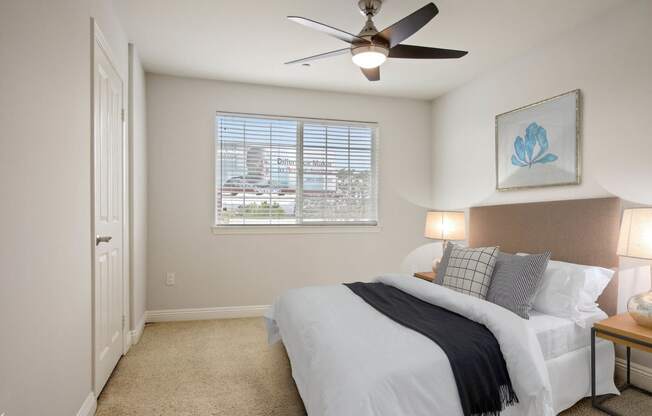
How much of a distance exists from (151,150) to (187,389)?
8.08 feet

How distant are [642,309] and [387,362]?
1.61 meters

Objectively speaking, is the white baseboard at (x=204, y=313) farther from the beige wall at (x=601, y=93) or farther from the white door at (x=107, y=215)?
the beige wall at (x=601, y=93)

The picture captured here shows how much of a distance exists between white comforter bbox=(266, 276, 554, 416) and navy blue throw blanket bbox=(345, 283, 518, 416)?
3 centimetres

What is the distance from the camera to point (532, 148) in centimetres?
315

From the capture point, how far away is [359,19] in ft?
8.86

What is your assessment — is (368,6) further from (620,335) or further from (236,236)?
(236,236)

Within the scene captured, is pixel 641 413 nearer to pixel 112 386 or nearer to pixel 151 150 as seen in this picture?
pixel 112 386

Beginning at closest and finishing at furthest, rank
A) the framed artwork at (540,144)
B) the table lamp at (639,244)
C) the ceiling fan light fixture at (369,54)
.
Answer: the table lamp at (639,244) < the ceiling fan light fixture at (369,54) < the framed artwork at (540,144)

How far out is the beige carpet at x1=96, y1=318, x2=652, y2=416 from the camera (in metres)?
2.18

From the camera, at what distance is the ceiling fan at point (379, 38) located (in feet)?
6.28

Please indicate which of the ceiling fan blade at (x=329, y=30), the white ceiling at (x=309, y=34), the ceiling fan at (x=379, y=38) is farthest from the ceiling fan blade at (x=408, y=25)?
the white ceiling at (x=309, y=34)

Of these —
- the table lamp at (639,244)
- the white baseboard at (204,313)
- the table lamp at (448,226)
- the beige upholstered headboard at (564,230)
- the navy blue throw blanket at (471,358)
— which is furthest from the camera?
the white baseboard at (204,313)

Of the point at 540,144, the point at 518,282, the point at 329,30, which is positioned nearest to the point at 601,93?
the point at 540,144

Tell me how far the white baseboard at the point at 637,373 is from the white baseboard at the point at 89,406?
3.38 metres
